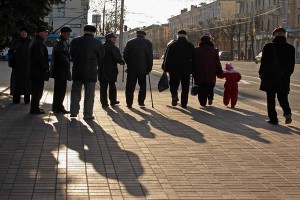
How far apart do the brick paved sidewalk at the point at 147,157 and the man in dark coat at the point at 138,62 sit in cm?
207

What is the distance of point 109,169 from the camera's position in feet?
25.5

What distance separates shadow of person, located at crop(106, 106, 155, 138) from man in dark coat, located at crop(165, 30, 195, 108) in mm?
1601

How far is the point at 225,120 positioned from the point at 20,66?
17.3 feet

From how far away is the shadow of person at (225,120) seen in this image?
1114 cm

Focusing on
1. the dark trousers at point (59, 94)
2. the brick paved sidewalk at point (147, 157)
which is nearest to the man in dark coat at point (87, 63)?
the brick paved sidewalk at point (147, 157)

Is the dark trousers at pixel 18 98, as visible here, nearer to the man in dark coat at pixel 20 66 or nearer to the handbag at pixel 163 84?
the man in dark coat at pixel 20 66

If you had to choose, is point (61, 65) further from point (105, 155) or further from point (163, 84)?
point (105, 155)

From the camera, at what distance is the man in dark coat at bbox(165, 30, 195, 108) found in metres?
15.6

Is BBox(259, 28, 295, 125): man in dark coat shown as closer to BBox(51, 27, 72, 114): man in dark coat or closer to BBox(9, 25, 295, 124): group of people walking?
BBox(9, 25, 295, 124): group of people walking

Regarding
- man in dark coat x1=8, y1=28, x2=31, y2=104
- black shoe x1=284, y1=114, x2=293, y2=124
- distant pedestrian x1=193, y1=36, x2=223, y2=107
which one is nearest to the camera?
black shoe x1=284, y1=114, x2=293, y2=124

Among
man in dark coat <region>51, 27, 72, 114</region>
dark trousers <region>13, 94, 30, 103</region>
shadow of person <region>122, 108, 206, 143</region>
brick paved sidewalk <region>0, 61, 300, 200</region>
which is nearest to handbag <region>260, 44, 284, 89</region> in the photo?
brick paved sidewalk <region>0, 61, 300, 200</region>

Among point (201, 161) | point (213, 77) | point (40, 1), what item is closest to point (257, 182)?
point (201, 161)

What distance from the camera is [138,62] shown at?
15.5 metres

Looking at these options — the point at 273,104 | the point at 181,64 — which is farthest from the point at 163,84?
the point at 273,104
